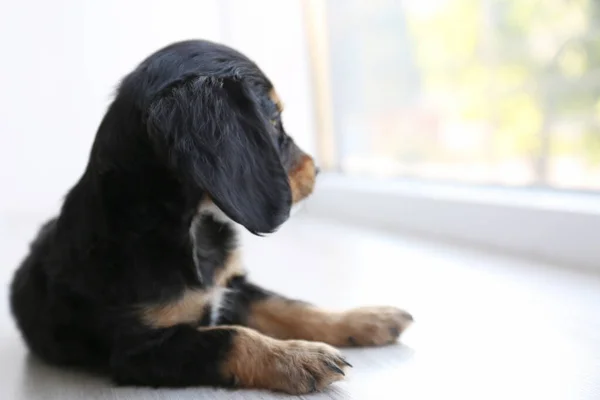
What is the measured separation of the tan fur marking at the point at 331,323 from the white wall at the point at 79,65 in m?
1.58

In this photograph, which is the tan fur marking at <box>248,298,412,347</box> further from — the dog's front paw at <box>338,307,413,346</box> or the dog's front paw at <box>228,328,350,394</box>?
the dog's front paw at <box>228,328,350,394</box>

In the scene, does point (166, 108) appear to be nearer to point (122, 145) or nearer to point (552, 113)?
point (122, 145)

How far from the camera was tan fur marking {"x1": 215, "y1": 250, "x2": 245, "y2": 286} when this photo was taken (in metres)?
1.21

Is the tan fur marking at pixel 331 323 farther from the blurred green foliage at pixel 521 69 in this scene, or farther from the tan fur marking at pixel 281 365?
the blurred green foliage at pixel 521 69

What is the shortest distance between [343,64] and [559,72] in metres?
1.10

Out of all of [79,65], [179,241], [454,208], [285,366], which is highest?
[79,65]

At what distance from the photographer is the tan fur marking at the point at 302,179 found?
4.05 feet

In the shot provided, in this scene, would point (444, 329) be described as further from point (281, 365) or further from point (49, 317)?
point (49, 317)

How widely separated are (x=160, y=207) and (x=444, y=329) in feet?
1.89

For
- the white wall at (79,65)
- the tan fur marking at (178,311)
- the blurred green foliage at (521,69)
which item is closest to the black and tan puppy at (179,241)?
the tan fur marking at (178,311)

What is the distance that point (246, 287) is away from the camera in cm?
135

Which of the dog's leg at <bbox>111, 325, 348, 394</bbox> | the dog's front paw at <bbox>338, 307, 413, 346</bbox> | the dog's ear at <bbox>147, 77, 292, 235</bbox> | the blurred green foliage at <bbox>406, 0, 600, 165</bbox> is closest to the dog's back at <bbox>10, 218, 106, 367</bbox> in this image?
the dog's leg at <bbox>111, 325, 348, 394</bbox>

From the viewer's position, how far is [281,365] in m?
1.03

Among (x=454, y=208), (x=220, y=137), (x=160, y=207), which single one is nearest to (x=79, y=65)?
(x=454, y=208)
